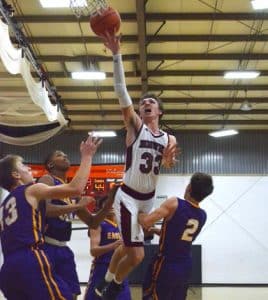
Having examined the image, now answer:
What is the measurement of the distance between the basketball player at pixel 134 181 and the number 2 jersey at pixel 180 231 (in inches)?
23.3

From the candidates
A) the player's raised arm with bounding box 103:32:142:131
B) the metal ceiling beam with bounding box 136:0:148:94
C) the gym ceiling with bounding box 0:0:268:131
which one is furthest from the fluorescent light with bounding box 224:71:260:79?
the player's raised arm with bounding box 103:32:142:131

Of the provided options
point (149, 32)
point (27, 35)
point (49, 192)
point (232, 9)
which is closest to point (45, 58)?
point (27, 35)

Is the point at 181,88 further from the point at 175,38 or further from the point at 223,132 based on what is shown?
the point at 175,38

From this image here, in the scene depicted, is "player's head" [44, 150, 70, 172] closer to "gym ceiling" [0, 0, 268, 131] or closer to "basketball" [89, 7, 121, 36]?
"basketball" [89, 7, 121, 36]

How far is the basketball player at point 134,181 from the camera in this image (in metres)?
4.31

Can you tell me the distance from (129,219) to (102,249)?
1206 millimetres

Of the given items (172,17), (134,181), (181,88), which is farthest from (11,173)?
(181,88)

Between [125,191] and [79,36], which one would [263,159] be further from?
[125,191]

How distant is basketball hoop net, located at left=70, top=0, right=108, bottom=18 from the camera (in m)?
4.12

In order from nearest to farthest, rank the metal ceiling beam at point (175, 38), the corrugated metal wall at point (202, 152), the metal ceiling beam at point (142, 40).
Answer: the metal ceiling beam at point (142, 40), the metal ceiling beam at point (175, 38), the corrugated metal wall at point (202, 152)

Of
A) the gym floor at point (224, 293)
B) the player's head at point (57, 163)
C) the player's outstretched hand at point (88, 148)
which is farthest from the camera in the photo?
the gym floor at point (224, 293)

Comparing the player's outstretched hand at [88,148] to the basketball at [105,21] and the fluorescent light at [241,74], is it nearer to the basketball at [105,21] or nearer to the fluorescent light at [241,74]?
the basketball at [105,21]

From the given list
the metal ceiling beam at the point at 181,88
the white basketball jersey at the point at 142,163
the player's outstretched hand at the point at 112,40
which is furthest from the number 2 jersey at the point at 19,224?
the metal ceiling beam at the point at 181,88

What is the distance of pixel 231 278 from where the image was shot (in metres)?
16.6
